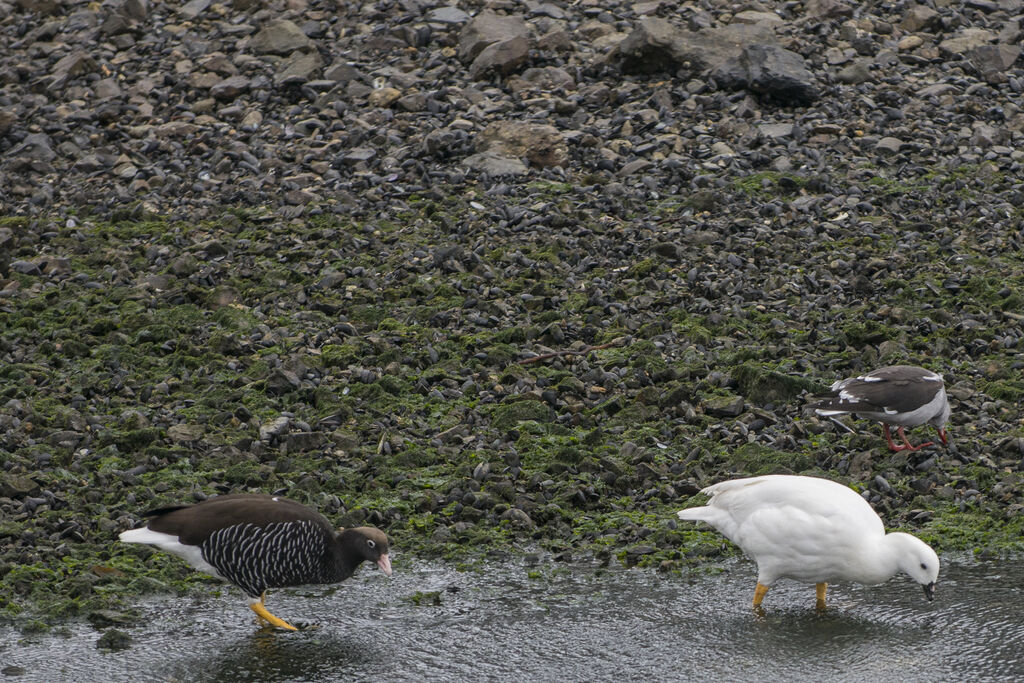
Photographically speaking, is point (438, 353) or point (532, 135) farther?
point (532, 135)

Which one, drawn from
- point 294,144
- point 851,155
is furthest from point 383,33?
point 851,155

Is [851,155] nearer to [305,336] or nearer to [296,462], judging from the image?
[305,336]

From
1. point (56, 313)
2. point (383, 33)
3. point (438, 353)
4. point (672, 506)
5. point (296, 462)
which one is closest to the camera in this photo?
point (672, 506)

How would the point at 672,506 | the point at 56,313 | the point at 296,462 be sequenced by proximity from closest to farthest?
the point at 672,506
the point at 296,462
the point at 56,313

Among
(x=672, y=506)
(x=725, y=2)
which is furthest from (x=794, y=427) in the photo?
(x=725, y=2)

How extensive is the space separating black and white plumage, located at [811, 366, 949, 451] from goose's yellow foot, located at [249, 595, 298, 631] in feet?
14.5

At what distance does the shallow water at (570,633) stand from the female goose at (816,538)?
0.29m

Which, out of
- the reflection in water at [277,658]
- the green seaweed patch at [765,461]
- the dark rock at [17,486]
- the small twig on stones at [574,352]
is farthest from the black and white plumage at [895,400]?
the dark rock at [17,486]

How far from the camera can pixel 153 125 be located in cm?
1595

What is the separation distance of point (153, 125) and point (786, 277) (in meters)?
8.44

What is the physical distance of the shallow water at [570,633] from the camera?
6.84 metres

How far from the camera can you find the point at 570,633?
24.0ft

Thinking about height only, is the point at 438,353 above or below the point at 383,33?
below

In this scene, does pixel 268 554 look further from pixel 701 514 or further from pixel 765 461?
pixel 765 461
